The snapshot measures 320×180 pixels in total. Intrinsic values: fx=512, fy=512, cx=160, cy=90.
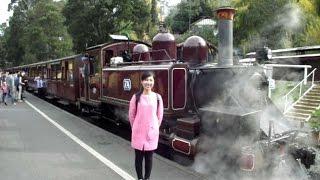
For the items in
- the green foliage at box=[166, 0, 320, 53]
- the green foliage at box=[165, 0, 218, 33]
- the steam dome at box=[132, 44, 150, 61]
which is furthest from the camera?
the green foliage at box=[165, 0, 218, 33]

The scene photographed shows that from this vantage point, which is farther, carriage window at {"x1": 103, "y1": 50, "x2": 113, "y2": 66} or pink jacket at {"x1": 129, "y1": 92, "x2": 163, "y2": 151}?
carriage window at {"x1": 103, "y1": 50, "x2": 113, "y2": 66}

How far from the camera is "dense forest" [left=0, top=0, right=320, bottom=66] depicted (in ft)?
89.0

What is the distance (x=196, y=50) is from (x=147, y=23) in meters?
31.1

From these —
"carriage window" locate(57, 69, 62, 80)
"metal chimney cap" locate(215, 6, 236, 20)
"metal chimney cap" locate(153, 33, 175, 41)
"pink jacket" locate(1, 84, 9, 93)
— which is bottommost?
"pink jacket" locate(1, 84, 9, 93)

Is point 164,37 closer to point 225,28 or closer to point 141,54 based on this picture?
point 141,54

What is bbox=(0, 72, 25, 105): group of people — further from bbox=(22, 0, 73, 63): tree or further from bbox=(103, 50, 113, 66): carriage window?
bbox=(22, 0, 73, 63): tree

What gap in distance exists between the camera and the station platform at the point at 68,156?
815 cm

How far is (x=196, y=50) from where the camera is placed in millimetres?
10367

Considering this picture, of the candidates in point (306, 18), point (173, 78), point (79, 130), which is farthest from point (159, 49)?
point (306, 18)

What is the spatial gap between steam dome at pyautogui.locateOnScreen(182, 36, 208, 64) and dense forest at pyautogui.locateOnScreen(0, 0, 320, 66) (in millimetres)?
2113

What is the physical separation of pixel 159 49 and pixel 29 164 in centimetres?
420

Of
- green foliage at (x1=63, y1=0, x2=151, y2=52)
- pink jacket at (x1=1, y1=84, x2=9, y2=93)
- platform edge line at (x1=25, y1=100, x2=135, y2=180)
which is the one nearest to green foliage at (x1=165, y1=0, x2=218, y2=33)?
green foliage at (x1=63, y1=0, x2=151, y2=52)

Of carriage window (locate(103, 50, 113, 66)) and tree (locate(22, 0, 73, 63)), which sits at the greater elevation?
tree (locate(22, 0, 73, 63))

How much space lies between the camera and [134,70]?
12.1 meters
